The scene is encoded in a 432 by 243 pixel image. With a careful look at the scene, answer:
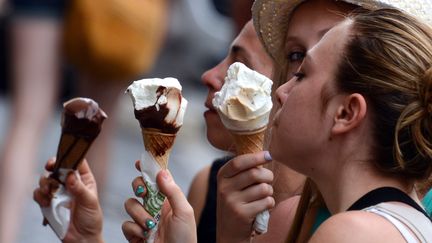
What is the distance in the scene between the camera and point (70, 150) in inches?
122

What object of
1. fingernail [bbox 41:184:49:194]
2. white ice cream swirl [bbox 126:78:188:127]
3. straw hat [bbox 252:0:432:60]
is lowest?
fingernail [bbox 41:184:49:194]

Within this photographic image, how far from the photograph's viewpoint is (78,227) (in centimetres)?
335

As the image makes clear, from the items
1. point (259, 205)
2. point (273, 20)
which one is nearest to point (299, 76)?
point (259, 205)

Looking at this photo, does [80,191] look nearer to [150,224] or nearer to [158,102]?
[150,224]

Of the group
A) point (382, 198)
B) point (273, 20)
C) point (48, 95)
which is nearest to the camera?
point (382, 198)

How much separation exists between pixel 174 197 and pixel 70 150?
0.43m

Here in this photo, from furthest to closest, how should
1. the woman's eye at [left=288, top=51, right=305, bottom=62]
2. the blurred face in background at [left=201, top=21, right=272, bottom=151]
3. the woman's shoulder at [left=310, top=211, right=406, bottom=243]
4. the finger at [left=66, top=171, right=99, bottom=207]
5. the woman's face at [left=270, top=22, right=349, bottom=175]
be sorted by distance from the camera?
the blurred face in background at [left=201, top=21, right=272, bottom=151] → the woman's eye at [left=288, top=51, right=305, bottom=62] → the finger at [left=66, top=171, right=99, bottom=207] → the woman's face at [left=270, top=22, right=349, bottom=175] → the woman's shoulder at [left=310, top=211, right=406, bottom=243]

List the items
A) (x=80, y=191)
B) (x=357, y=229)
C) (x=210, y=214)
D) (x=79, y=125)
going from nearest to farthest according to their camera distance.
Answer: (x=357, y=229), (x=79, y=125), (x=80, y=191), (x=210, y=214)

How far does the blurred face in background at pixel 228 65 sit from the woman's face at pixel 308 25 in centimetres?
23

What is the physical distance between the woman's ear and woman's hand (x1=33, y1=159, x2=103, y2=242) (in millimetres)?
869

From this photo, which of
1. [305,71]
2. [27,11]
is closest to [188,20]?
[27,11]

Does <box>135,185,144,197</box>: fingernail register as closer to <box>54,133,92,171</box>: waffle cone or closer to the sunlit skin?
<box>54,133,92,171</box>: waffle cone

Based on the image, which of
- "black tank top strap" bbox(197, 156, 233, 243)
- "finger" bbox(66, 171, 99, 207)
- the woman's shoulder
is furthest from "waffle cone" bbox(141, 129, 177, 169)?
"black tank top strap" bbox(197, 156, 233, 243)

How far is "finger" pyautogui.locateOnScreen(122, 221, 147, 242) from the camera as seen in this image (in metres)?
2.96
